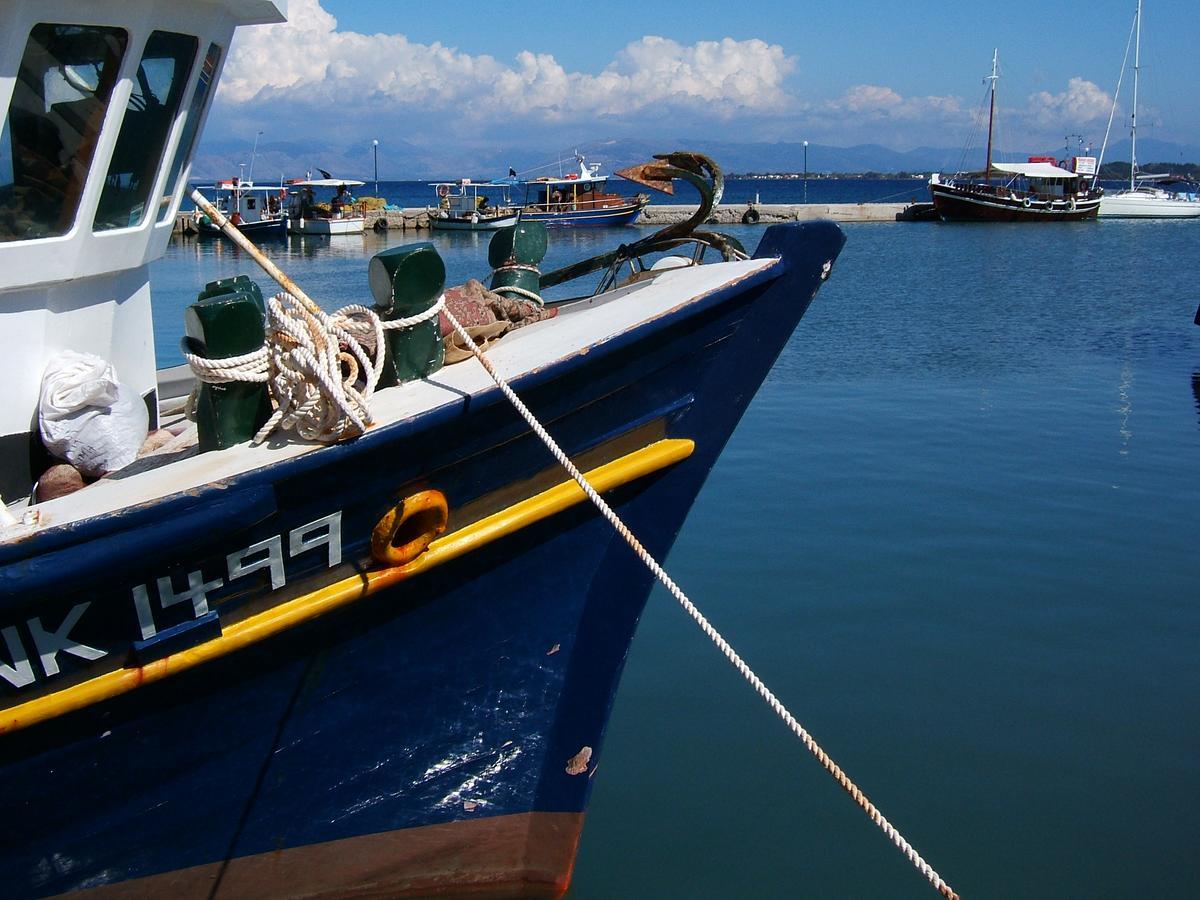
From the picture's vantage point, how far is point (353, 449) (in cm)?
314

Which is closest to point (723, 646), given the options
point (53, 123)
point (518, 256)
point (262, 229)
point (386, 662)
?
point (386, 662)

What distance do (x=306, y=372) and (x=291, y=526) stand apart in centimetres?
44

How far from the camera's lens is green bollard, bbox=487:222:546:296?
5.02 m

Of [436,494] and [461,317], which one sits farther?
[461,317]

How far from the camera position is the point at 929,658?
6.38 m

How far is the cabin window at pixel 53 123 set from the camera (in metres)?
3.20

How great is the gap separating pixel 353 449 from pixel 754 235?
42084mm

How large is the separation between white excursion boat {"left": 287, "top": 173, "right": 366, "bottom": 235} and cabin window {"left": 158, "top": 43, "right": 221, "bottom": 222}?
43.5 metres

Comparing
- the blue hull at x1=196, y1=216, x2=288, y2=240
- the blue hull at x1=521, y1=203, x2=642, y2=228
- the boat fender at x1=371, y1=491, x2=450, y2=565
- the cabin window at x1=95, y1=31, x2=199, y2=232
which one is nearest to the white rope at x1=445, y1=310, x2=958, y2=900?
the boat fender at x1=371, y1=491, x2=450, y2=565

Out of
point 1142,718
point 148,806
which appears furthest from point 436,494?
point 1142,718

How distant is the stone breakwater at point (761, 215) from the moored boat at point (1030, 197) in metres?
2.06

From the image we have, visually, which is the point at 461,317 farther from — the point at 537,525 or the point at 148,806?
the point at 148,806

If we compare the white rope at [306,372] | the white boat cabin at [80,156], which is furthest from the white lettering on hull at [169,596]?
the white boat cabin at [80,156]

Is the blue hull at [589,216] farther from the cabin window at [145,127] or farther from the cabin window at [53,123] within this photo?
the cabin window at [53,123]
